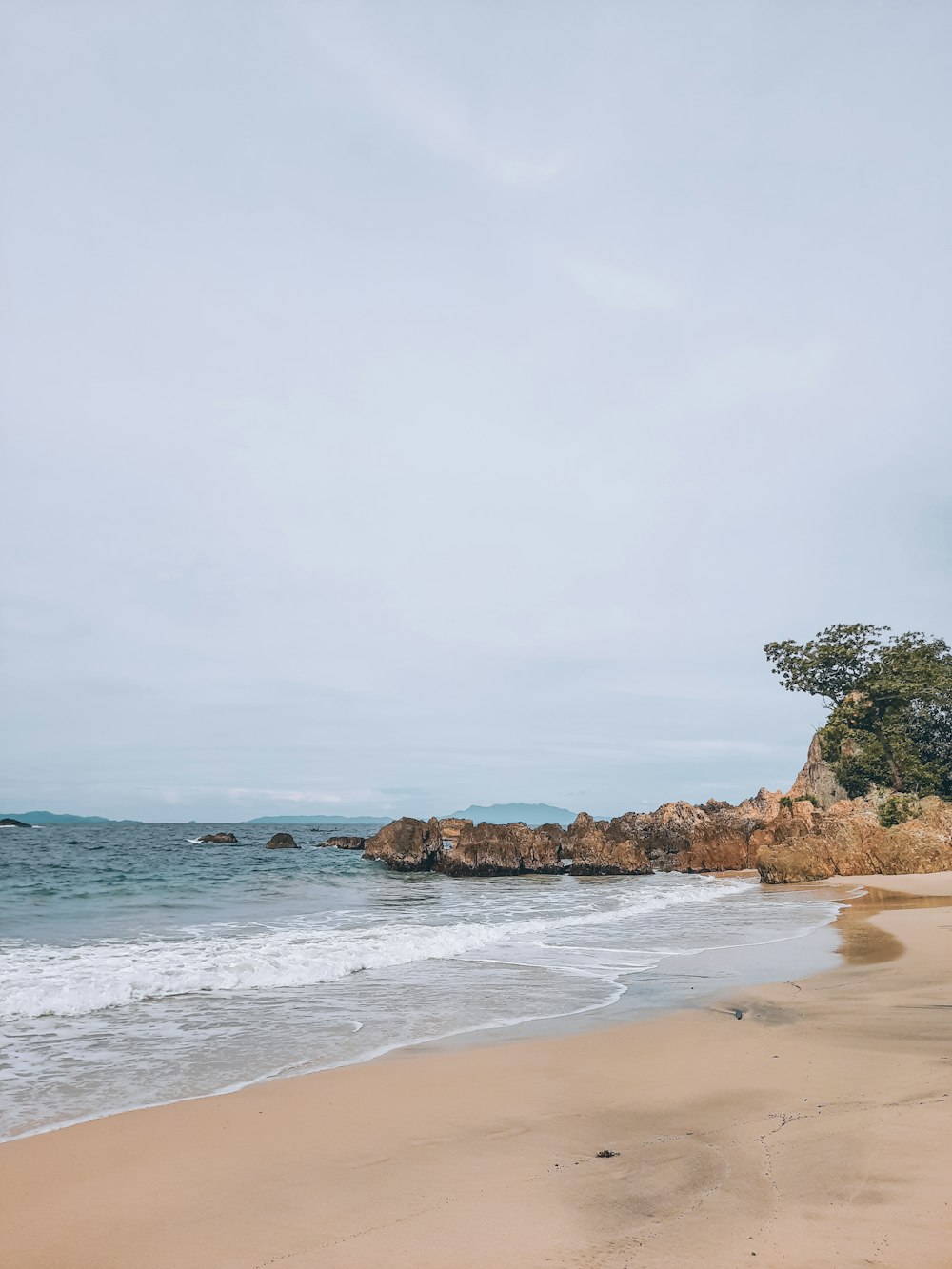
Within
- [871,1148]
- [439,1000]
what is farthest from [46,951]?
[871,1148]

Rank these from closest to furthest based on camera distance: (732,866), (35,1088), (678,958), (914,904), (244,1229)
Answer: (244,1229) < (35,1088) < (678,958) < (914,904) < (732,866)

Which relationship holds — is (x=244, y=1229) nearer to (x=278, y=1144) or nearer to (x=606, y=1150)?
(x=278, y=1144)

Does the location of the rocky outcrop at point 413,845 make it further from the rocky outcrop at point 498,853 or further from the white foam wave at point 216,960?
the white foam wave at point 216,960

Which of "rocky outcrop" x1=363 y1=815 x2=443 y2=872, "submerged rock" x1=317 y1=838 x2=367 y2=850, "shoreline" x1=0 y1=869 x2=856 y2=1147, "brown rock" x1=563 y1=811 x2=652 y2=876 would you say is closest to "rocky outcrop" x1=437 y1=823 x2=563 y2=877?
"rocky outcrop" x1=363 y1=815 x2=443 y2=872

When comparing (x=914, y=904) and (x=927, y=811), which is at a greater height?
(x=927, y=811)

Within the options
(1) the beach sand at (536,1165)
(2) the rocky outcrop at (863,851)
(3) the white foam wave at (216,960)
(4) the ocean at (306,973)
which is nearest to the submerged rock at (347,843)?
(4) the ocean at (306,973)

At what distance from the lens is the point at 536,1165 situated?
4.56 metres

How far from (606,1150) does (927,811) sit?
29.8m

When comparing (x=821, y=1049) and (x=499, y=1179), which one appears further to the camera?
(x=821, y=1049)

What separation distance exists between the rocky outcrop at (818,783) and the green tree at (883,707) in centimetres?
241

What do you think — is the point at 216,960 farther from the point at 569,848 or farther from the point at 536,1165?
the point at 569,848

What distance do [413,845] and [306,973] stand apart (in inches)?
1058

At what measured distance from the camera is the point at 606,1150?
471 centimetres

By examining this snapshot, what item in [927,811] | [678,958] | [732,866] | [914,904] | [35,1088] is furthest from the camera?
[732,866]
